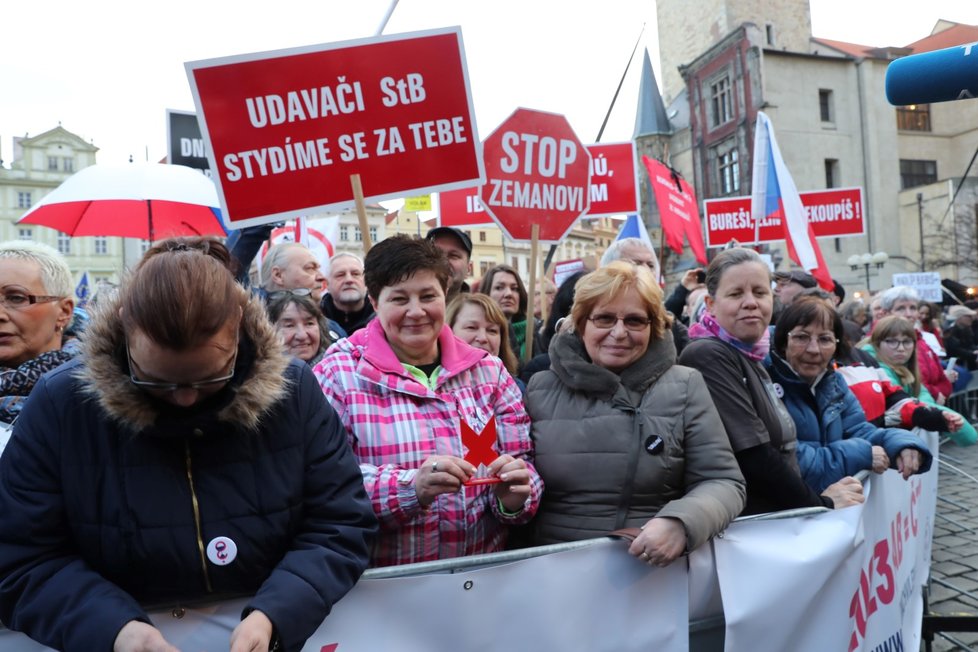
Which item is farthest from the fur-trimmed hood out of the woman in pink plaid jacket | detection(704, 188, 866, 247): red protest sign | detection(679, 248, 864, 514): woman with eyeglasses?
detection(704, 188, 866, 247): red protest sign

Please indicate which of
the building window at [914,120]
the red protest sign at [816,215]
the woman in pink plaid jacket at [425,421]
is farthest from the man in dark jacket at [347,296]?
the building window at [914,120]

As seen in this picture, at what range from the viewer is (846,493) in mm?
2855

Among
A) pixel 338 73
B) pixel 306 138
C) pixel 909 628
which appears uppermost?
pixel 338 73

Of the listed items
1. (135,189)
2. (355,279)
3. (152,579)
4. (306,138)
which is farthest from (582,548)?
(135,189)

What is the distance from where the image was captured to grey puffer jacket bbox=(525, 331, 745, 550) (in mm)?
2381

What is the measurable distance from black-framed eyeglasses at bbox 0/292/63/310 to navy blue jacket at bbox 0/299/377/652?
0.92 metres

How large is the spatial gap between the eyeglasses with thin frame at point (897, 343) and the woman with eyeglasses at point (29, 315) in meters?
5.50

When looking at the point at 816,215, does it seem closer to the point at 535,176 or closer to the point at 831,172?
the point at 535,176

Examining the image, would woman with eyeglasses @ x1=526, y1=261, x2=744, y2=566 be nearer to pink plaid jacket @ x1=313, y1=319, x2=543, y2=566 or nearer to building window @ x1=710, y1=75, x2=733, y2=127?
pink plaid jacket @ x1=313, y1=319, x2=543, y2=566

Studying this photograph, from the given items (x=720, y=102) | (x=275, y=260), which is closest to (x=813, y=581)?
(x=275, y=260)

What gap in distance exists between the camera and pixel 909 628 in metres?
3.59

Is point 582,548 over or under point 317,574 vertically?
under

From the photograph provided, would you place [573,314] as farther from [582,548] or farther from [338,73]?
[338,73]

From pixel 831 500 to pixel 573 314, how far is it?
1.22 meters
